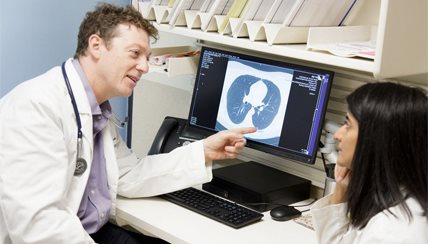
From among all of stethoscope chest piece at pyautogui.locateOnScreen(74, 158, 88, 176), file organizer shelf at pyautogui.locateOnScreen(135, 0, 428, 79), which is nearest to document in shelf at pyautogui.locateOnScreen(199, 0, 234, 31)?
file organizer shelf at pyautogui.locateOnScreen(135, 0, 428, 79)

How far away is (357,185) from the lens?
4.22 ft

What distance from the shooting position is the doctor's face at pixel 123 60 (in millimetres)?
1746

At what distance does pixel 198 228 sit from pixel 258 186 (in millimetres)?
295

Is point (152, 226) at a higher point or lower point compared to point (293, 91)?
lower

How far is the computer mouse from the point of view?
A: 1.72m

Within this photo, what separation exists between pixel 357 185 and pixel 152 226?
0.63m

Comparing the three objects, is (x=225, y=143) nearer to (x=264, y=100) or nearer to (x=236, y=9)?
(x=264, y=100)

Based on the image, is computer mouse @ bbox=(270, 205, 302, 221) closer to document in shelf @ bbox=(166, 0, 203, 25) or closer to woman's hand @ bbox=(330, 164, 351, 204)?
woman's hand @ bbox=(330, 164, 351, 204)

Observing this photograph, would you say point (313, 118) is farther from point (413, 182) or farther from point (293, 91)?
point (413, 182)

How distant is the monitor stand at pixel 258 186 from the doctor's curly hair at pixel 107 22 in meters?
0.54

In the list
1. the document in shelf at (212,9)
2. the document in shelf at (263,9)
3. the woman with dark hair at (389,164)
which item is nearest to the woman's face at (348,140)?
the woman with dark hair at (389,164)

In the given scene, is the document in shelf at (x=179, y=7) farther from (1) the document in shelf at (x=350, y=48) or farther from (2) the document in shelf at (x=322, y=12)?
(1) the document in shelf at (x=350, y=48)

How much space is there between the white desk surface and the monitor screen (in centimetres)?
26

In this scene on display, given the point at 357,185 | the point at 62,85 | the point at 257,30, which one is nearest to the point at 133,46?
the point at 62,85
